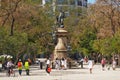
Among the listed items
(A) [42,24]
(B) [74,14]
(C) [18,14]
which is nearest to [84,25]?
(B) [74,14]

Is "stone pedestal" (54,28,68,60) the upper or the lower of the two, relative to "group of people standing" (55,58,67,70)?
upper

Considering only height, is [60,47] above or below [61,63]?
above

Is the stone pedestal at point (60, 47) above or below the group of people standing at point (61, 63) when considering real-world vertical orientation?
above

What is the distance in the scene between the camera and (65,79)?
28734 mm

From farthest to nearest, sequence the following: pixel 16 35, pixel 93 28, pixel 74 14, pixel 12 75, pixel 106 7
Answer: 1. pixel 74 14
2. pixel 93 28
3. pixel 106 7
4. pixel 16 35
5. pixel 12 75

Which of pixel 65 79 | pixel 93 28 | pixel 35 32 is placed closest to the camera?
pixel 65 79

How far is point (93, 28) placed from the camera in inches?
3243

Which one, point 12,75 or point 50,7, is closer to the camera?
point 12,75

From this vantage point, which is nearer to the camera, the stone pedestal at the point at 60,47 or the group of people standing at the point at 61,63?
the group of people standing at the point at 61,63

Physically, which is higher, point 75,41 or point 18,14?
point 18,14

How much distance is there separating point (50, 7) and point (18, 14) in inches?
668

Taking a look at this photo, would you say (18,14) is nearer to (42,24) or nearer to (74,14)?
(42,24)

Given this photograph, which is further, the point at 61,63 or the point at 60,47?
the point at 60,47

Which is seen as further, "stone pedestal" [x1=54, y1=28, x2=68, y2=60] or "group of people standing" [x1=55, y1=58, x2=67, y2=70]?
"stone pedestal" [x1=54, y1=28, x2=68, y2=60]
